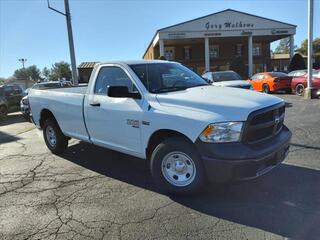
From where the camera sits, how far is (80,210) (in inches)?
182

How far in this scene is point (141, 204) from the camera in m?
4.70

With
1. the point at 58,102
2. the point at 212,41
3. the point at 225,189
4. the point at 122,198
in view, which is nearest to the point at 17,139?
the point at 58,102

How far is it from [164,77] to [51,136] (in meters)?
3.44

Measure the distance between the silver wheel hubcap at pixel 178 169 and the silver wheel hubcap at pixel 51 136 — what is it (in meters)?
3.60

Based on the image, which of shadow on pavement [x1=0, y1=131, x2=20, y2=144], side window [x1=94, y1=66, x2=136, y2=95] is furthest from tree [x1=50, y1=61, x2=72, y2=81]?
side window [x1=94, y1=66, x2=136, y2=95]

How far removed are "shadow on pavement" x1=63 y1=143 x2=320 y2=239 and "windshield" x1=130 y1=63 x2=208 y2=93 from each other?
61.2 inches

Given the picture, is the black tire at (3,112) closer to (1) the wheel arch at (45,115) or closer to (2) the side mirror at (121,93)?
(1) the wheel arch at (45,115)

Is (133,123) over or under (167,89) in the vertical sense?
under

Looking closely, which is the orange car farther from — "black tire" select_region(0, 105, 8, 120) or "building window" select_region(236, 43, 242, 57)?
"building window" select_region(236, 43, 242, 57)

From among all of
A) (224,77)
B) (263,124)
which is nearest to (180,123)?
(263,124)

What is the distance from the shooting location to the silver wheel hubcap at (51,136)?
7.62 meters

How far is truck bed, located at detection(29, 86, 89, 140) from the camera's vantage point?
21.3 feet

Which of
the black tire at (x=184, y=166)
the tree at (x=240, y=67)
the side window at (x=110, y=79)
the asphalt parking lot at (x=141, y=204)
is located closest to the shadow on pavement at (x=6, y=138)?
the asphalt parking lot at (x=141, y=204)

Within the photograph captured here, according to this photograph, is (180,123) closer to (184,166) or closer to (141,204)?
(184,166)
